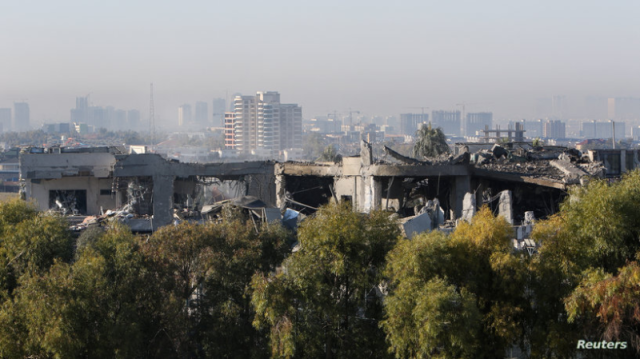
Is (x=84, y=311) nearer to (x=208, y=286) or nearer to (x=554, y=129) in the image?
(x=208, y=286)

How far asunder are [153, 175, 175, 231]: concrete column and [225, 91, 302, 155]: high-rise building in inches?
4694

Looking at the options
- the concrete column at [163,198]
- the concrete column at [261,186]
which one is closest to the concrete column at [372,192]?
the concrete column at [261,186]

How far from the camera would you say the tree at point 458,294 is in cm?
1112

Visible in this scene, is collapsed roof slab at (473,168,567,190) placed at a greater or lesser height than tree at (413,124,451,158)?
lesser

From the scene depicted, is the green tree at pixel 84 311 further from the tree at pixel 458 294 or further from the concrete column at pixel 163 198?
the concrete column at pixel 163 198

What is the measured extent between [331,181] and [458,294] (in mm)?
14507

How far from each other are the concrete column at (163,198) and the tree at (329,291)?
38.4 ft

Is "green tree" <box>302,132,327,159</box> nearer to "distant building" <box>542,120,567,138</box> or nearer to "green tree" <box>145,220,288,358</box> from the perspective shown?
"distant building" <box>542,120,567,138</box>

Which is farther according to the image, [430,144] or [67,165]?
[430,144]

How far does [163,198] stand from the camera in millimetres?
24406

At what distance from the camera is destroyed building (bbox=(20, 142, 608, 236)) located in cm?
2148

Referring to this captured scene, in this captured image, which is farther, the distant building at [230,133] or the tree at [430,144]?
the distant building at [230,133]

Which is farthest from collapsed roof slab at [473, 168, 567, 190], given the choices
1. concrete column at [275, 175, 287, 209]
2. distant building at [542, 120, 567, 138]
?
distant building at [542, 120, 567, 138]

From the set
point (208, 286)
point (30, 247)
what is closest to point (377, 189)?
point (208, 286)
